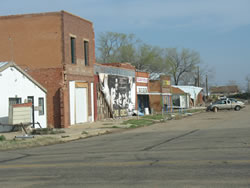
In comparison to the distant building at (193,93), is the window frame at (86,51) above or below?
above

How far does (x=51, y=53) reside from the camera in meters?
28.5

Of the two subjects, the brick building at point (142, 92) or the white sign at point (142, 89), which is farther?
the white sign at point (142, 89)

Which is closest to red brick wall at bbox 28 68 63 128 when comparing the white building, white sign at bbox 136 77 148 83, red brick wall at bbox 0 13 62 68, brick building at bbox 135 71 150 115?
red brick wall at bbox 0 13 62 68

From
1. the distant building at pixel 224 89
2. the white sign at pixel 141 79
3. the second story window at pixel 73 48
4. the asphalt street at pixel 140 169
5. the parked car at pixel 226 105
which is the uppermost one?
the distant building at pixel 224 89

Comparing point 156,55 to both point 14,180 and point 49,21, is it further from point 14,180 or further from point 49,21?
point 14,180

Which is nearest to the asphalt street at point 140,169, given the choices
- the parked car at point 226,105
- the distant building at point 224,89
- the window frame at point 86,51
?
the window frame at point 86,51

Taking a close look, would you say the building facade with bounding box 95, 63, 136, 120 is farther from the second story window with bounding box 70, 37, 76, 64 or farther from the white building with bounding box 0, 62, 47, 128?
the white building with bounding box 0, 62, 47, 128

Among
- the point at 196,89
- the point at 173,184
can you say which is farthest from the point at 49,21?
the point at 196,89

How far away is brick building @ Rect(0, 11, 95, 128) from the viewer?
28.4 m

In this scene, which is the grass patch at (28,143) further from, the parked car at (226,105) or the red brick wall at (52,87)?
the parked car at (226,105)

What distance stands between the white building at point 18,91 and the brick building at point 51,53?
1160mm

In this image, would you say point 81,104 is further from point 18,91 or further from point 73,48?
point 18,91

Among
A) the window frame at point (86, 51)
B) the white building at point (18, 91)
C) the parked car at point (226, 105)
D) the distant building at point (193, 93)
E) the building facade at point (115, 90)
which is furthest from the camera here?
the distant building at point (193, 93)

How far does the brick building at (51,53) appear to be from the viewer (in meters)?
28.4
